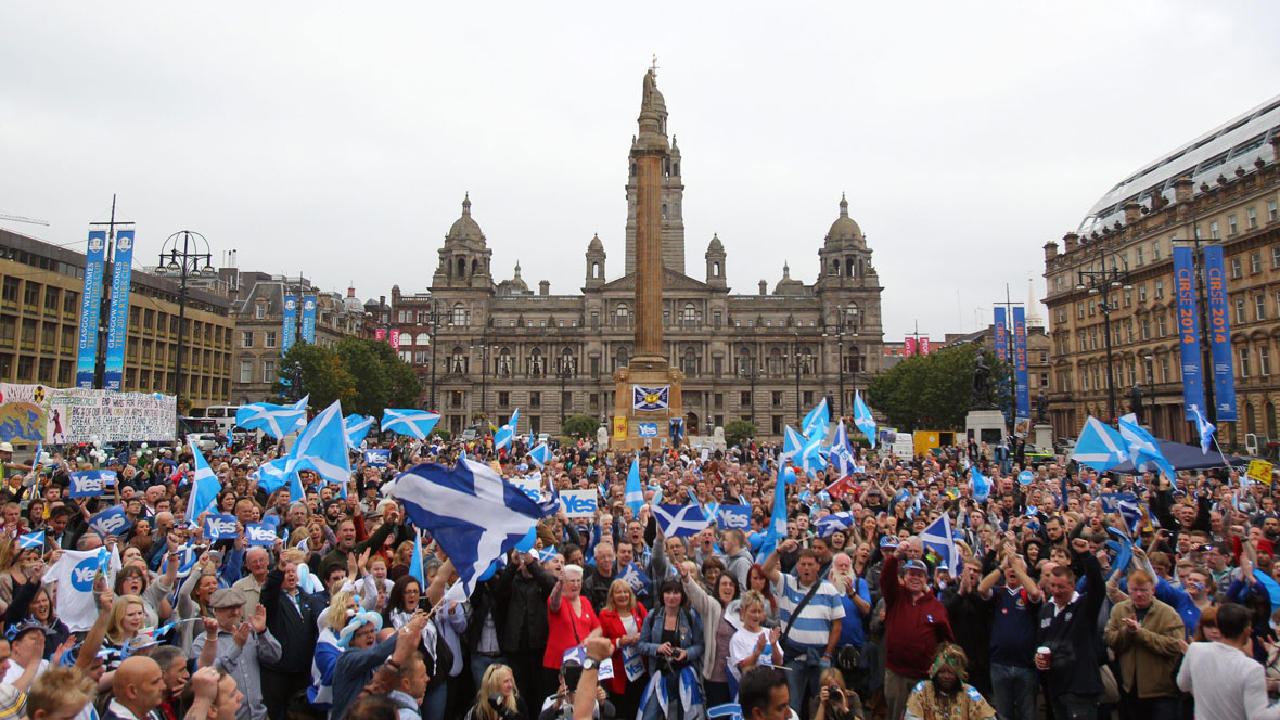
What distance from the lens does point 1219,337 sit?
32.4 metres

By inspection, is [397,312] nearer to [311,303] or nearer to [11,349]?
[311,303]

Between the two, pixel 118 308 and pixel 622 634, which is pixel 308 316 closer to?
pixel 118 308

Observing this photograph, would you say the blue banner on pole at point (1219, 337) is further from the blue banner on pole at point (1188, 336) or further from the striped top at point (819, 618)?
the striped top at point (819, 618)

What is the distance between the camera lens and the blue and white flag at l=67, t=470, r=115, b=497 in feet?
43.1

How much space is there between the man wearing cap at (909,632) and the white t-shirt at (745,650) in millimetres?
1049

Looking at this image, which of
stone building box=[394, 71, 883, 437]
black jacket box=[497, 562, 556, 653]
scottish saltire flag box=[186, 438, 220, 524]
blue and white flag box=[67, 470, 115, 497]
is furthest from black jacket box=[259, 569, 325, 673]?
stone building box=[394, 71, 883, 437]

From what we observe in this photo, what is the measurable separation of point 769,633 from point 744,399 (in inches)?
3255

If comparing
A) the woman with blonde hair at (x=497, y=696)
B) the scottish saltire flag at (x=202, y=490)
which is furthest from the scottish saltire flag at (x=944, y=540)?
the scottish saltire flag at (x=202, y=490)

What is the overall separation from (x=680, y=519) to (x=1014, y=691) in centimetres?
387

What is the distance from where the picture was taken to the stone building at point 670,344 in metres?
87.6

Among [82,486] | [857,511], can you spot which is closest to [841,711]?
[857,511]

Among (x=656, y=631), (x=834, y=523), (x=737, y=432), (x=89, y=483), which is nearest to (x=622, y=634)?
(x=656, y=631)

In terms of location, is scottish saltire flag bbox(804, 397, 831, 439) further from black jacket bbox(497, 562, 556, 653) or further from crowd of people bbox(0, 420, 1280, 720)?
black jacket bbox(497, 562, 556, 653)

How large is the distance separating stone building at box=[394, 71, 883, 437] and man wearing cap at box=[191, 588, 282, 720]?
3159 inches
